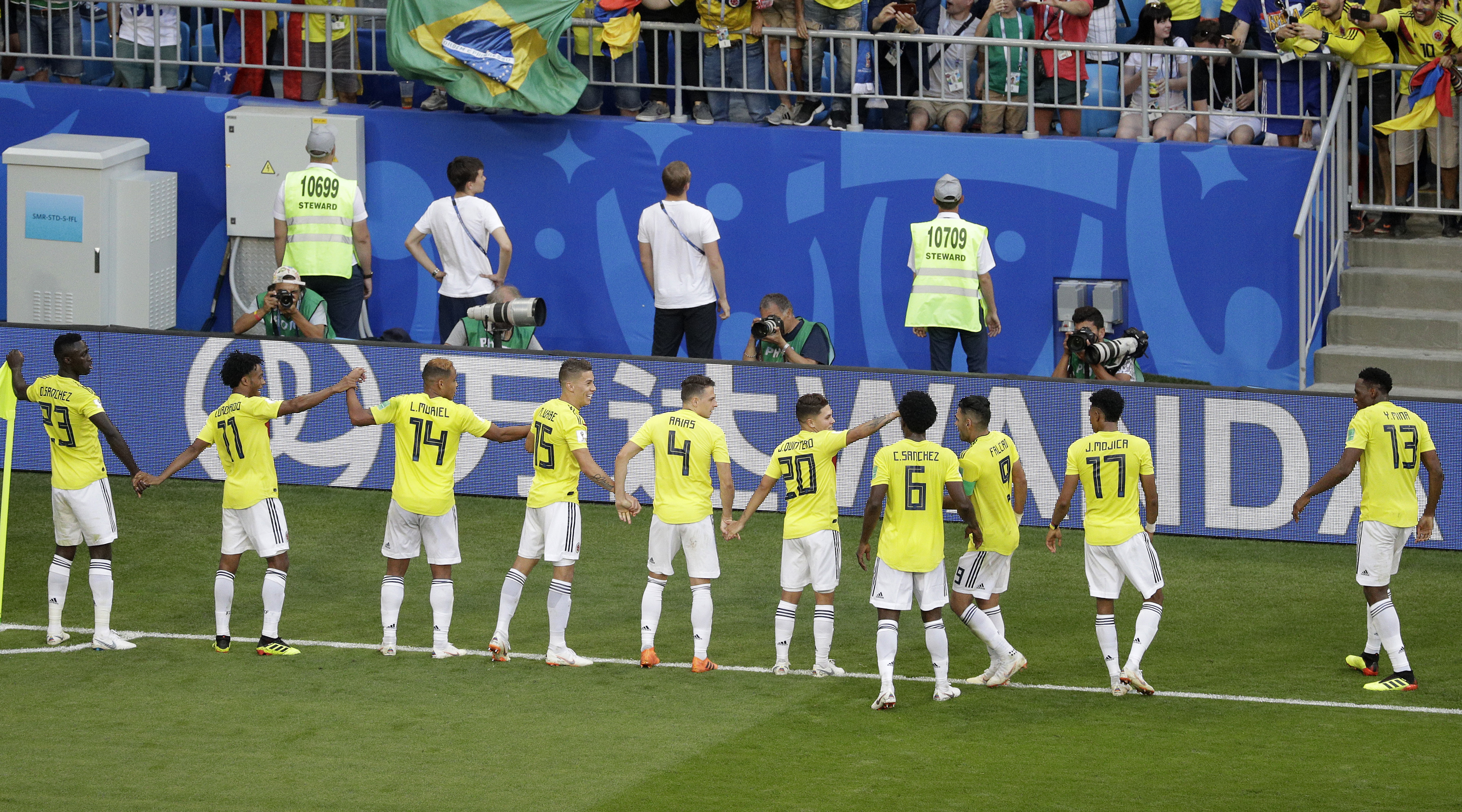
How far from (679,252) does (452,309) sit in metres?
2.01

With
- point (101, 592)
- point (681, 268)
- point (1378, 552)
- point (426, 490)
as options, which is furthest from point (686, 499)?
point (681, 268)

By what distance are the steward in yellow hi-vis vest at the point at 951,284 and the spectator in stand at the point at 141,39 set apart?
24.9 feet

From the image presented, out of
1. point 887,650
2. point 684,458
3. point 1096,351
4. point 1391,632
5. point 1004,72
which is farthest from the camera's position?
point 1004,72

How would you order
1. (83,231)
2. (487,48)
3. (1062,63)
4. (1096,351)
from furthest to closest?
Result: (83,231), (487,48), (1062,63), (1096,351)

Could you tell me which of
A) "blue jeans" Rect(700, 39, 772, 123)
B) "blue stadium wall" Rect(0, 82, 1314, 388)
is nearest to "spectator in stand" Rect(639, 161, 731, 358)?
"blue stadium wall" Rect(0, 82, 1314, 388)

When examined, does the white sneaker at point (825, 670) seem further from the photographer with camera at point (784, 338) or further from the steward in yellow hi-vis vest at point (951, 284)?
the steward in yellow hi-vis vest at point (951, 284)

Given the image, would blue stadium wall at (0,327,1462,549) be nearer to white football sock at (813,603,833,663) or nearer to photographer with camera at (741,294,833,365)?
photographer with camera at (741,294,833,365)

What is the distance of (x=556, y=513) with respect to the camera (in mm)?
11086

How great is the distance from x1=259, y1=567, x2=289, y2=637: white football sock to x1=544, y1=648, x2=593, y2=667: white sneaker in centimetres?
168

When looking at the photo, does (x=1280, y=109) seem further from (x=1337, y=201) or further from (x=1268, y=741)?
(x=1268, y=741)

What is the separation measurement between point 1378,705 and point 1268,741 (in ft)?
3.64

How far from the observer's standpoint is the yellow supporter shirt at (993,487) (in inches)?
417

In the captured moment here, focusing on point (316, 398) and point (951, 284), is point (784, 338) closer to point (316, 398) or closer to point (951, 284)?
point (951, 284)

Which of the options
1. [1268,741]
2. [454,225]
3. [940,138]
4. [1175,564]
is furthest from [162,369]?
[1268,741]
